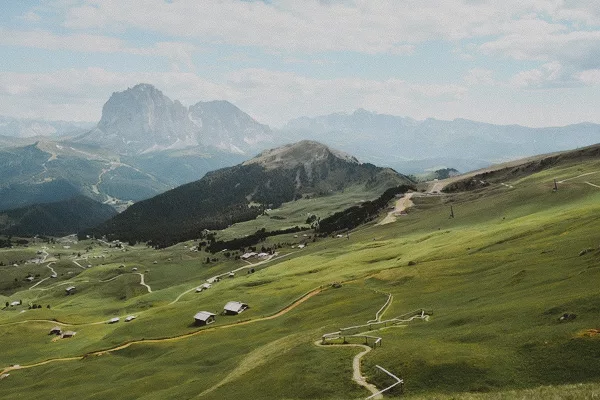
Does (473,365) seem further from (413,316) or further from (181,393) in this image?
(181,393)

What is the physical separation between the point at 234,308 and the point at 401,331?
67.1 metres

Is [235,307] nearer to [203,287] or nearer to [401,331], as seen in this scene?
[401,331]

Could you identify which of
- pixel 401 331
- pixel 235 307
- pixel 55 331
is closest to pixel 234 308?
pixel 235 307

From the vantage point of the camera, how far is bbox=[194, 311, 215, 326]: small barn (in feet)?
366

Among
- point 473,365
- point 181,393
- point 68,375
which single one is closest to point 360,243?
point 68,375

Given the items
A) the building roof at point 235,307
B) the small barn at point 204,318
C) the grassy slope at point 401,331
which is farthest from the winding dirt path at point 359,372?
the building roof at point 235,307

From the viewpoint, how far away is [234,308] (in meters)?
118

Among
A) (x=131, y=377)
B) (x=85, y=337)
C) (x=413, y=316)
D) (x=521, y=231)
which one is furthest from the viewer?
(x=85, y=337)

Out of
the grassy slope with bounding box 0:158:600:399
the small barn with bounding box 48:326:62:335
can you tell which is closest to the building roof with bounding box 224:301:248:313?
the grassy slope with bounding box 0:158:600:399

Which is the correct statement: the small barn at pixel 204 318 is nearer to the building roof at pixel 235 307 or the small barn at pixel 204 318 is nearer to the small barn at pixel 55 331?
the building roof at pixel 235 307

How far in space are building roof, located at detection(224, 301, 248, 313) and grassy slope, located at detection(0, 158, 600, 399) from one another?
3.45 meters

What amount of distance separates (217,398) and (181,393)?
12.3 metres

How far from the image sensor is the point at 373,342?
52.6 m

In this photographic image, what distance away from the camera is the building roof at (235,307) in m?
117
